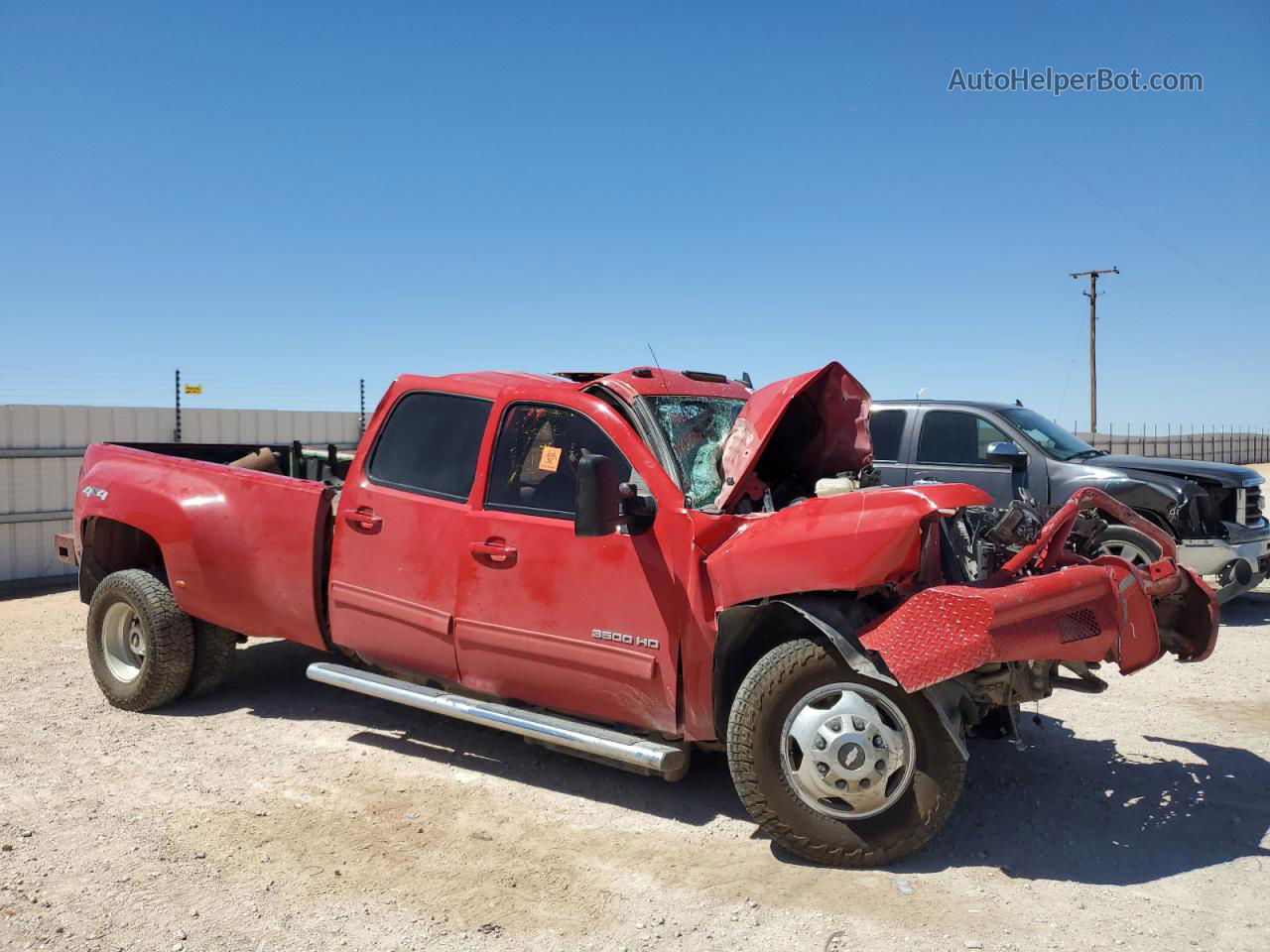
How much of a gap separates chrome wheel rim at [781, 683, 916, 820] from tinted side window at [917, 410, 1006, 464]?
559cm

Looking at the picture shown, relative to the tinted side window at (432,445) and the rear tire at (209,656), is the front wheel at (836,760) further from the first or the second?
the rear tire at (209,656)

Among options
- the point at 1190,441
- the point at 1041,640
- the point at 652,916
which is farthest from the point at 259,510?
the point at 1190,441

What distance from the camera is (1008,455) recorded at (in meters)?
8.12

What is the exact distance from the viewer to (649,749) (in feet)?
13.3

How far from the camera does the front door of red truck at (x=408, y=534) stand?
4.79 metres

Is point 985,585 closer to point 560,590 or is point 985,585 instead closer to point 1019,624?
point 1019,624

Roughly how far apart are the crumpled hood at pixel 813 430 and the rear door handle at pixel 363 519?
6.01 feet

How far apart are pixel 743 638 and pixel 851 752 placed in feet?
2.09

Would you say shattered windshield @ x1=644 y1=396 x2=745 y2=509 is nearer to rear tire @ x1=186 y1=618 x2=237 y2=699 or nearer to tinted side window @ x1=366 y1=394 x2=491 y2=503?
tinted side window @ x1=366 y1=394 x2=491 y2=503

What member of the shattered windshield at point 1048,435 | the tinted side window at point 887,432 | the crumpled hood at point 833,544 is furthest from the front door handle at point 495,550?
the shattered windshield at point 1048,435

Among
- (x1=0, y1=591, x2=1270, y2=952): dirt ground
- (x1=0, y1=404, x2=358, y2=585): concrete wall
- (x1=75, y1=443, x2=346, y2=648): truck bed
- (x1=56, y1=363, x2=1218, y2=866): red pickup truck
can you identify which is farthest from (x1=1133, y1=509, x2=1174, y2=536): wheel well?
(x1=0, y1=404, x2=358, y2=585): concrete wall

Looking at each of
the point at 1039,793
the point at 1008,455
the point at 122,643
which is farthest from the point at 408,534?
the point at 1008,455

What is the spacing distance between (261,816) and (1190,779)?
4.27 m

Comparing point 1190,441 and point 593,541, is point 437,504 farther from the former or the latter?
point 1190,441
